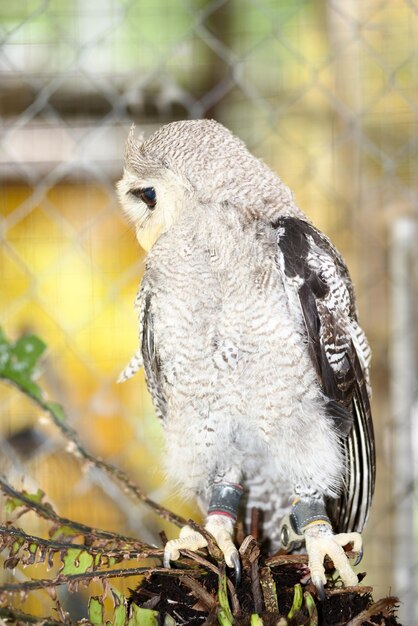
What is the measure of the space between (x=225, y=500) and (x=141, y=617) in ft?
0.87

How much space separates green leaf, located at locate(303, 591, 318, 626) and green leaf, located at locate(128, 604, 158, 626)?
Answer: 11 centimetres

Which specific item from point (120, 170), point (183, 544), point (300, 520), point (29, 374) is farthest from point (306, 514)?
point (120, 170)

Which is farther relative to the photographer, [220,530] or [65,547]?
[220,530]

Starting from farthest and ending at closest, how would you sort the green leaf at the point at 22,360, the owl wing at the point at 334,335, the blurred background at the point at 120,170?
the blurred background at the point at 120,170, the green leaf at the point at 22,360, the owl wing at the point at 334,335

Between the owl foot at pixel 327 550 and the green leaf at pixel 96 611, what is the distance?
17cm

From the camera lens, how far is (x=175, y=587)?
574 mm

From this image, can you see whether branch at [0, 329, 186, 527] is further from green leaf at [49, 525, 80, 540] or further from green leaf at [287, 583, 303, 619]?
green leaf at [287, 583, 303, 619]

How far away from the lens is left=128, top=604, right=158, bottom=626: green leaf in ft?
1.68

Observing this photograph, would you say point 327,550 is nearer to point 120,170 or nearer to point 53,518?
point 53,518

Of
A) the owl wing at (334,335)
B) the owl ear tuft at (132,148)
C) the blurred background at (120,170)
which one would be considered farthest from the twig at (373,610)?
the blurred background at (120,170)

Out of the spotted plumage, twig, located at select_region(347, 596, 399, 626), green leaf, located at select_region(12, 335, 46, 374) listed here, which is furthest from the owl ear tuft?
twig, located at select_region(347, 596, 399, 626)

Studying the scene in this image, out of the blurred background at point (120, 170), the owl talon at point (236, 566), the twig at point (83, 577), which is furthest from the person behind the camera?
the blurred background at point (120, 170)

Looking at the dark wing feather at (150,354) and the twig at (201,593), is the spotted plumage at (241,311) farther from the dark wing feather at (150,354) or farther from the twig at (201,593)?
the twig at (201,593)

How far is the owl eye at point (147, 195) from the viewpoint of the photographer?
0.74 m
